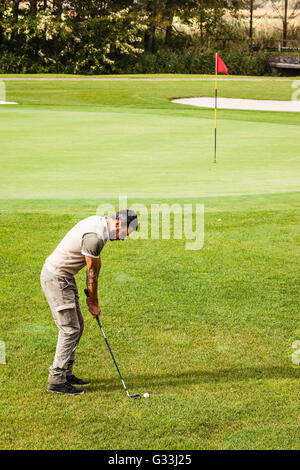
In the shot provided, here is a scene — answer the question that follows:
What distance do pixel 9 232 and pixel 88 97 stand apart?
20.2 meters

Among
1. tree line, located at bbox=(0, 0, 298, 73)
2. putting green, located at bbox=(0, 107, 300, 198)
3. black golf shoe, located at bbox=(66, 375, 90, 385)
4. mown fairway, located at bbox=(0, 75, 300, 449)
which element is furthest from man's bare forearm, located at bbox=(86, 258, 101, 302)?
tree line, located at bbox=(0, 0, 298, 73)

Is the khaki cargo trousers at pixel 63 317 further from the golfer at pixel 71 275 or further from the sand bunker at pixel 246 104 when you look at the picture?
the sand bunker at pixel 246 104

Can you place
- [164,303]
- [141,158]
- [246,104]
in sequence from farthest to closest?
[246,104] → [141,158] → [164,303]

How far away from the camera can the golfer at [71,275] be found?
5375 mm

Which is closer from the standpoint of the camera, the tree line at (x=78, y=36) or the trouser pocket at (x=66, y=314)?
the trouser pocket at (x=66, y=314)

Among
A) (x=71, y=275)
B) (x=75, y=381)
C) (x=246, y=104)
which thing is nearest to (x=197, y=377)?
(x=75, y=381)

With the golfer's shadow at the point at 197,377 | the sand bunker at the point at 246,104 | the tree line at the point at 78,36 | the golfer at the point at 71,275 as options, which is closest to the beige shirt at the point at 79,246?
the golfer at the point at 71,275

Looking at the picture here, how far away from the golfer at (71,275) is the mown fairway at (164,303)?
0.23 meters

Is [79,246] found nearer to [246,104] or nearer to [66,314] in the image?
[66,314]

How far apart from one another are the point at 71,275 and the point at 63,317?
0.37m

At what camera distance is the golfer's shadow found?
5840mm

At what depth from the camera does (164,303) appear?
7.46m

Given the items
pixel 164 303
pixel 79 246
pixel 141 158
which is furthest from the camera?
pixel 141 158

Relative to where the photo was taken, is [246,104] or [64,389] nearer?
[64,389]
